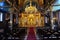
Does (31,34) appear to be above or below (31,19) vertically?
below

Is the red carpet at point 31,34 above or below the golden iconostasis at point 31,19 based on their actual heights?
below

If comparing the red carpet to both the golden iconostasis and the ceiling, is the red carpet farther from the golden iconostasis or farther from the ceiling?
the ceiling

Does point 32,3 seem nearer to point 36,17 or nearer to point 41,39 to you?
point 36,17

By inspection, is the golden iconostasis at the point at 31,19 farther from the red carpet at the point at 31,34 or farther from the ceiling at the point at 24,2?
the ceiling at the point at 24,2

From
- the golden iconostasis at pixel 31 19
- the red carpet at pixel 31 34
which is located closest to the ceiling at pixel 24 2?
the golden iconostasis at pixel 31 19

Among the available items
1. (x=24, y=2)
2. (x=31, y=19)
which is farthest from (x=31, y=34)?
(x=24, y=2)

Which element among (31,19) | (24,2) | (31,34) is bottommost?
(31,34)

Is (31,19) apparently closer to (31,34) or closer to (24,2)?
(31,34)

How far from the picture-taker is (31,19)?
666 cm

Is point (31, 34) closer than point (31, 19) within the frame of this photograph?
Answer: Yes

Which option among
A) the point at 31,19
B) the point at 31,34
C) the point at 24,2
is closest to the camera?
the point at 31,34

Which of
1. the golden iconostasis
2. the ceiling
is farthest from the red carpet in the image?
the ceiling

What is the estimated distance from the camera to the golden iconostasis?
661 centimetres

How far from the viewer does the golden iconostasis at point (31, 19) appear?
6611mm
